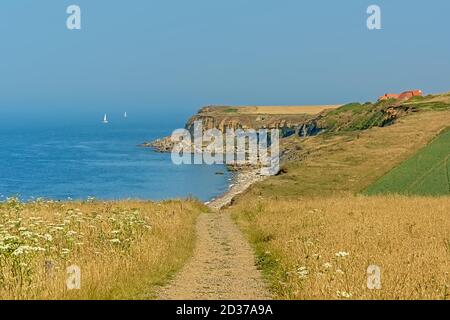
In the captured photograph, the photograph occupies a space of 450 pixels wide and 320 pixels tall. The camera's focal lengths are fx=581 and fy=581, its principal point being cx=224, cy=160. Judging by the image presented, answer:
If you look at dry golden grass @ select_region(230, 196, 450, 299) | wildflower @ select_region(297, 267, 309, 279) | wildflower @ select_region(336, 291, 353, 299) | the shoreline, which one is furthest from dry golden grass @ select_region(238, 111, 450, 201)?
wildflower @ select_region(336, 291, 353, 299)

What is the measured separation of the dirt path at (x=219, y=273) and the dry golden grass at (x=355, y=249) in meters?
0.46

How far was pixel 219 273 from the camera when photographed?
14.4 metres

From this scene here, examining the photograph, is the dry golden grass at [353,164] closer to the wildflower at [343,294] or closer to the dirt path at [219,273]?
the dirt path at [219,273]

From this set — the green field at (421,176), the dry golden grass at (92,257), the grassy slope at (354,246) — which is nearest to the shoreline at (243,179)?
the green field at (421,176)

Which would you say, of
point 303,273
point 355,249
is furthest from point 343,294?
point 355,249

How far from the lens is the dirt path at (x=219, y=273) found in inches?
459

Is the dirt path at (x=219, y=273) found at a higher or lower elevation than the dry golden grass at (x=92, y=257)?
lower

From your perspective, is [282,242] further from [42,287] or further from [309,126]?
[309,126]

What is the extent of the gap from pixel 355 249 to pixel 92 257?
6.44 m

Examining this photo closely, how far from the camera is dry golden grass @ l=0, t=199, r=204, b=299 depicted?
9.94 metres

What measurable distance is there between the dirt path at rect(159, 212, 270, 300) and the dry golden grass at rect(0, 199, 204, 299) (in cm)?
44

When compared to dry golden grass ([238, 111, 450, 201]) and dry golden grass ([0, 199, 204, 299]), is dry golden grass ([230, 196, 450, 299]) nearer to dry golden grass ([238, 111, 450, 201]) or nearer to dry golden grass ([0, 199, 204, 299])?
dry golden grass ([0, 199, 204, 299])

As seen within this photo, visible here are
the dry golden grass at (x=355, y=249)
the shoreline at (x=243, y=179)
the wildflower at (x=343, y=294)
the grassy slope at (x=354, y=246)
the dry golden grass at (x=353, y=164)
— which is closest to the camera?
the wildflower at (x=343, y=294)

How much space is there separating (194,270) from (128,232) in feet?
10.0
